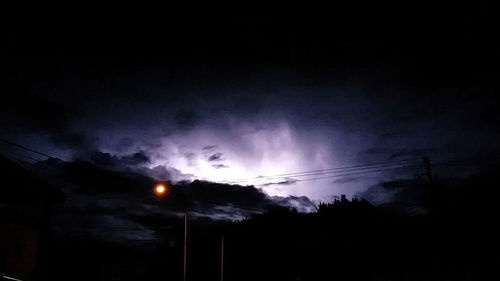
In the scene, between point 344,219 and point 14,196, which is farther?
point 344,219

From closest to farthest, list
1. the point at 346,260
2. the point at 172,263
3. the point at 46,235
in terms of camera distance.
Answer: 1. the point at 46,235
2. the point at 346,260
3. the point at 172,263

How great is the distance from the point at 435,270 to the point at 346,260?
11.4 m

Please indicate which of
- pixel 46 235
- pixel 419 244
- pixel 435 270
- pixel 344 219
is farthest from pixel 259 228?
pixel 46 235

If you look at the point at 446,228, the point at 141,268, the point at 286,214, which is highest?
the point at 286,214

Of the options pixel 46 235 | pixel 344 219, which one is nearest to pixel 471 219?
pixel 344 219

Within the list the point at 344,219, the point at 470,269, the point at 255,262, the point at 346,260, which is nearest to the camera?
the point at 470,269

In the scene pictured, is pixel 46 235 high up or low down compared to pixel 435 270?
up

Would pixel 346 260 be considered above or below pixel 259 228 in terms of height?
below

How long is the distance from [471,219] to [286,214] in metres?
27.4

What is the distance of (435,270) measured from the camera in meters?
22.7

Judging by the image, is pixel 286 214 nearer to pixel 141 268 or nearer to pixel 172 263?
pixel 172 263

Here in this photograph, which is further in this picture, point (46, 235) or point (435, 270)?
point (435, 270)

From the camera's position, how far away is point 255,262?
40906 mm

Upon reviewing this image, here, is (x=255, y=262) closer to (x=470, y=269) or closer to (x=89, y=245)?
(x=470, y=269)
